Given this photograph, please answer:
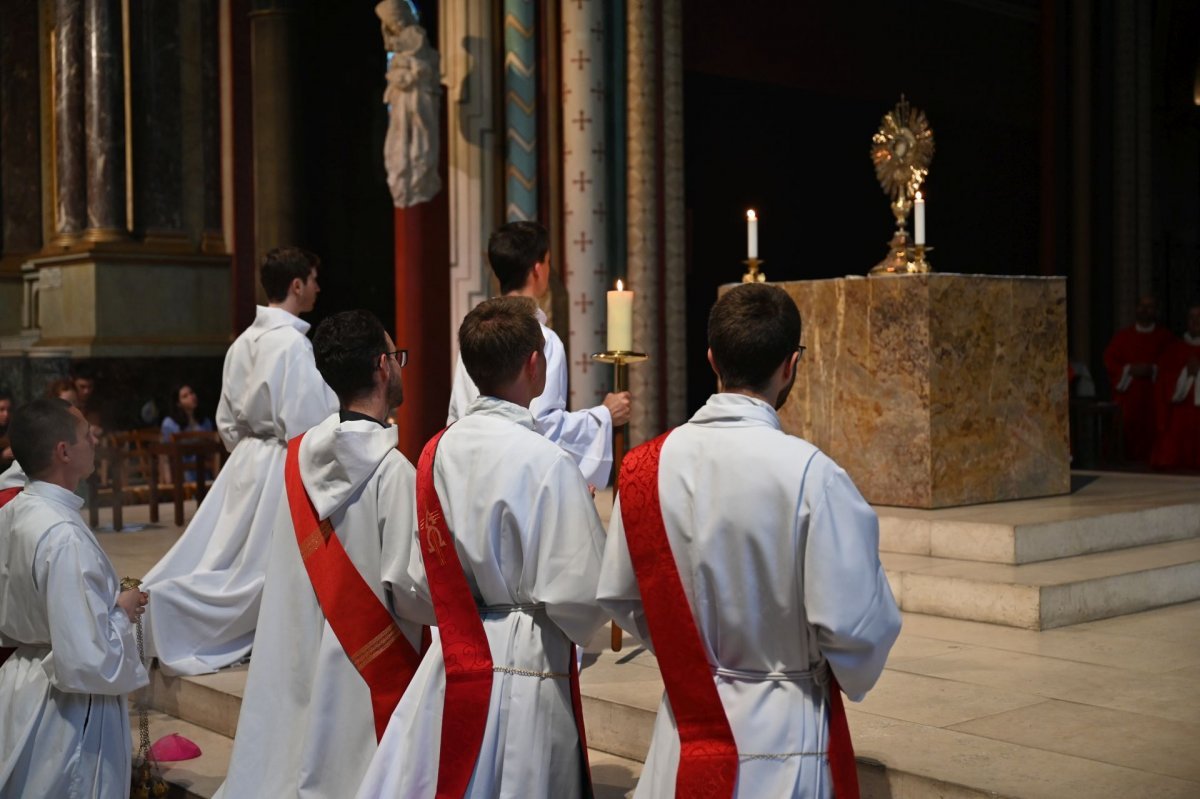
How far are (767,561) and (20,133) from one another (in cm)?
1389

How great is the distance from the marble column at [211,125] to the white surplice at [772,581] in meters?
11.1

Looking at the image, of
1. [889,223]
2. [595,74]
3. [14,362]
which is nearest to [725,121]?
[889,223]

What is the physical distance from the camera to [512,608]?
3023 millimetres

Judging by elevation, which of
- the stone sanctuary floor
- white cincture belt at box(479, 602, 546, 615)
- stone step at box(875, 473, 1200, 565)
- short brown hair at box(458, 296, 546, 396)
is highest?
short brown hair at box(458, 296, 546, 396)

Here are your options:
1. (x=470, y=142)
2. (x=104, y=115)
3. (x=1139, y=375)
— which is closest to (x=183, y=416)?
(x=104, y=115)

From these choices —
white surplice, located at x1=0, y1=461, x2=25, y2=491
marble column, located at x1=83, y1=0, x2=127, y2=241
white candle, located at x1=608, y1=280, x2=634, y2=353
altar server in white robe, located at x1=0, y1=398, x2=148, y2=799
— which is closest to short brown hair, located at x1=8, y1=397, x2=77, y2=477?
altar server in white robe, located at x1=0, y1=398, x2=148, y2=799

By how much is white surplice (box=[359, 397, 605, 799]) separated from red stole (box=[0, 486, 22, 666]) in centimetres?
148

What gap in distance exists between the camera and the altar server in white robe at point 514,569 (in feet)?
9.63

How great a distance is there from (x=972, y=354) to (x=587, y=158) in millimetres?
3541

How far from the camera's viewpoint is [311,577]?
3.59 meters

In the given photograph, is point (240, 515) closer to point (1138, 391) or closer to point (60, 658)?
point (60, 658)

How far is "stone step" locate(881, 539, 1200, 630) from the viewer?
5.36 m

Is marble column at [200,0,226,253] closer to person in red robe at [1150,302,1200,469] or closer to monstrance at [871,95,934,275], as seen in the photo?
monstrance at [871,95,934,275]

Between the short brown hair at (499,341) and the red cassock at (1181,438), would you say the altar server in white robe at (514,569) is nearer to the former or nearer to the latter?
the short brown hair at (499,341)
